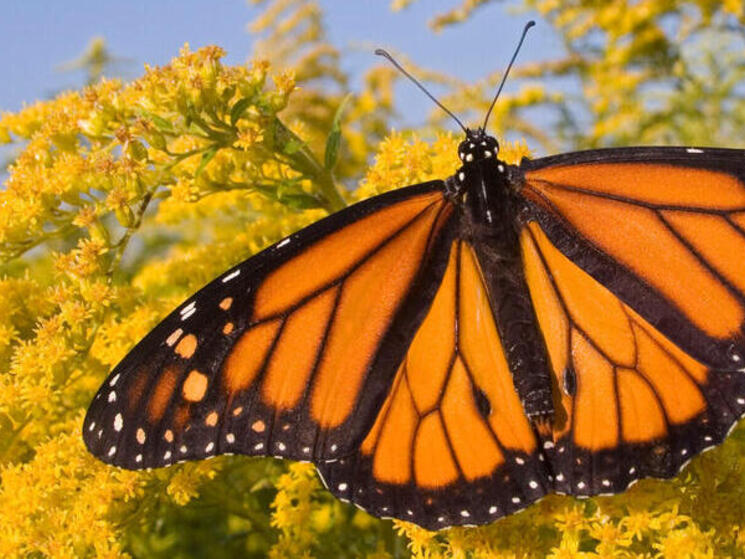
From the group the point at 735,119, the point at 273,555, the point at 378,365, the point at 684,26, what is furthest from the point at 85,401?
the point at 684,26

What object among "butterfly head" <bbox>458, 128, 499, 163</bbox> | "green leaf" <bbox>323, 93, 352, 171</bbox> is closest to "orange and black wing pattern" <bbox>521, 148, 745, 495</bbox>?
"butterfly head" <bbox>458, 128, 499, 163</bbox>

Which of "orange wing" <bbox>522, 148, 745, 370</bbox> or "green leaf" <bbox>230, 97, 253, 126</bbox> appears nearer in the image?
"orange wing" <bbox>522, 148, 745, 370</bbox>

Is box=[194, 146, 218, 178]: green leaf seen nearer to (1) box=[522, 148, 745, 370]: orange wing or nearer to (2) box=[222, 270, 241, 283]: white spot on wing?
(2) box=[222, 270, 241, 283]: white spot on wing

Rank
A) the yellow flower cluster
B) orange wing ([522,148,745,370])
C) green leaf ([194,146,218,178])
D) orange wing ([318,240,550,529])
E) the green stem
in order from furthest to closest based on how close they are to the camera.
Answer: the green stem
green leaf ([194,146,218,178])
the yellow flower cluster
orange wing ([318,240,550,529])
orange wing ([522,148,745,370])

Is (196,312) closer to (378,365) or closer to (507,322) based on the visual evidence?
(378,365)

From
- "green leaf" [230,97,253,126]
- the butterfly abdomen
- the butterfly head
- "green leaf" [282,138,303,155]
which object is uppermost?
"green leaf" [230,97,253,126]

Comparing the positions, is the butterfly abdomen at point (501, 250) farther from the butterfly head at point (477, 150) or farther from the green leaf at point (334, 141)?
the green leaf at point (334, 141)

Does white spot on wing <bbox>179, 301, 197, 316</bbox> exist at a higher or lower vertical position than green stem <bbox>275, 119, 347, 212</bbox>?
lower
